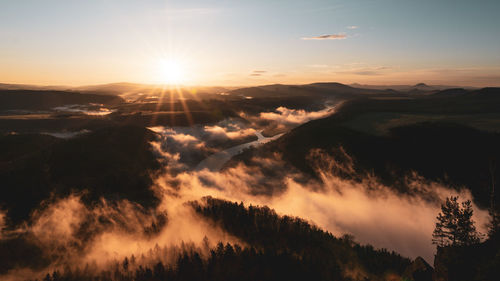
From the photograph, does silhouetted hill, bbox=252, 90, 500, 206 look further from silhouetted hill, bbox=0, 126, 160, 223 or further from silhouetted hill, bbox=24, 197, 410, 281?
silhouetted hill, bbox=0, 126, 160, 223

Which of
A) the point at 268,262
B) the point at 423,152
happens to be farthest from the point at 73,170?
the point at 423,152

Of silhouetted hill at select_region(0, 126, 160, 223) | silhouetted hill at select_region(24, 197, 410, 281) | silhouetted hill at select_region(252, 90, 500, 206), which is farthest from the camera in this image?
silhouetted hill at select_region(252, 90, 500, 206)

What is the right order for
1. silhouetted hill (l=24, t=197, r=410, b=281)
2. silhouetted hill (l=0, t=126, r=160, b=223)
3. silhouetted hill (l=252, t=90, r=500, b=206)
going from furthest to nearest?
silhouetted hill (l=252, t=90, r=500, b=206), silhouetted hill (l=0, t=126, r=160, b=223), silhouetted hill (l=24, t=197, r=410, b=281)

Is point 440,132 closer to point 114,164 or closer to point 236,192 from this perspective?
point 236,192

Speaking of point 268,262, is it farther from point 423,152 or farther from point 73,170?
point 73,170

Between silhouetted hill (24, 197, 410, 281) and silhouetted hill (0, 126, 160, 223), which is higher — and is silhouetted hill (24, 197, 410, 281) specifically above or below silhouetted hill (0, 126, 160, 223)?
below

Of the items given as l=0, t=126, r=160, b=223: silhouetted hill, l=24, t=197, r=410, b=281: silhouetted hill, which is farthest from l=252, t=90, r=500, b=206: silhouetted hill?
l=0, t=126, r=160, b=223: silhouetted hill

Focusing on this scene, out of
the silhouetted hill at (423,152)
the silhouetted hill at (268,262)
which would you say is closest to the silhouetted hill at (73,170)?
the silhouetted hill at (268,262)

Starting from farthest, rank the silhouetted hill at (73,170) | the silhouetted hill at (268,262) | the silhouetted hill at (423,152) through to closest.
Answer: the silhouetted hill at (423,152) → the silhouetted hill at (73,170) → the silhouetted hill at (268,262)

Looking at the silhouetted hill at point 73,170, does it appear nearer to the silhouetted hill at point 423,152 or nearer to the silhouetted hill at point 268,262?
the silhouetted hill at point 268,262

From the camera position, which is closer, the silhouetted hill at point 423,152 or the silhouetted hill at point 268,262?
the silhouetted hill at point 268,262

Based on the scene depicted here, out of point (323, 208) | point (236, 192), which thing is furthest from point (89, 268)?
point (323, 208)

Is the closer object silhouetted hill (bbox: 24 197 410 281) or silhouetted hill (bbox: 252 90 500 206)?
silhouetted hill (bbox: 24 197 410 281)

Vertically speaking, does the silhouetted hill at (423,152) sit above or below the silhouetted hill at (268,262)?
above
